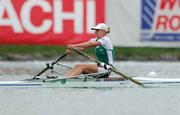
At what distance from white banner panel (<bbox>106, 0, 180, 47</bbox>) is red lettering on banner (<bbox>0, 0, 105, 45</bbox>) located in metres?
0.41

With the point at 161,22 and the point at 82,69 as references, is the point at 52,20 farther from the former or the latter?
the point at 82,69

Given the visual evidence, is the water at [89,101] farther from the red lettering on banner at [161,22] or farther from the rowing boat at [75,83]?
the red lettering on banner at [161,22]

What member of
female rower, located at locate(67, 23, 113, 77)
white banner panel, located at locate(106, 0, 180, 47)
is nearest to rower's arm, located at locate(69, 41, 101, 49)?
female rower, located at locate(67, 23, 113, 77)

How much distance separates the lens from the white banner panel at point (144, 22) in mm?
19656

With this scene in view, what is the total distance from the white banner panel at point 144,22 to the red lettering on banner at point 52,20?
1.36ft

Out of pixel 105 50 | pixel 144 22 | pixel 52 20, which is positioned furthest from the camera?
pixel 144 22

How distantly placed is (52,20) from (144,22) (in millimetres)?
2322

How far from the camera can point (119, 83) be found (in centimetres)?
1478

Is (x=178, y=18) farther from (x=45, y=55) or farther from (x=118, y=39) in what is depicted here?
(x=45, y=55)

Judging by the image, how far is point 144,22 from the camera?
20016 mm

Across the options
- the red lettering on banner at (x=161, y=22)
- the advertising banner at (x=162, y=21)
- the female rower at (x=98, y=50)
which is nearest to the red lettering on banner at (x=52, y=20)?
the advertising banner at (x=162, y=21)

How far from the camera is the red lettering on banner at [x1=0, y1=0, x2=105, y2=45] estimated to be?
1973 cm

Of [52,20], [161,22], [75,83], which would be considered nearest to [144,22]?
[161,22]

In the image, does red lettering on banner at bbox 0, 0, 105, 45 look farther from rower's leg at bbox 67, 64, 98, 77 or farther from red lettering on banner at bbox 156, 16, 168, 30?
rower's leg at bbox 67, 64, 98, 77
